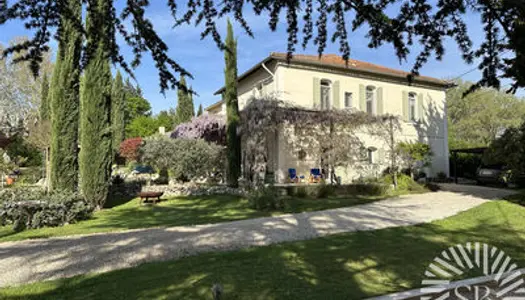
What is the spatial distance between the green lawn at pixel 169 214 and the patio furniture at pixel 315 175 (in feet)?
13.5

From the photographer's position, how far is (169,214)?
9250mm

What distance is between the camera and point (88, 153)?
429 inches

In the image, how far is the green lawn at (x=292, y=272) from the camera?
10.9 feet

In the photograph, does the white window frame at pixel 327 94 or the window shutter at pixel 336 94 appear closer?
the window shutter at pixel 336 94

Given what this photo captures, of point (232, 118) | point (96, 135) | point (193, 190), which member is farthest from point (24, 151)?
point (232, 118)

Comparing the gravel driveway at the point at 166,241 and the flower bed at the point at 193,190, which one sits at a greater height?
the flower bed at the point at 193,190

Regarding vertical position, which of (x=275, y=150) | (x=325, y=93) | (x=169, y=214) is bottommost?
(x=169, y=214)

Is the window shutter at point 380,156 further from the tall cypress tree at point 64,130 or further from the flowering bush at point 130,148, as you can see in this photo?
the flowering bush at point 130,148

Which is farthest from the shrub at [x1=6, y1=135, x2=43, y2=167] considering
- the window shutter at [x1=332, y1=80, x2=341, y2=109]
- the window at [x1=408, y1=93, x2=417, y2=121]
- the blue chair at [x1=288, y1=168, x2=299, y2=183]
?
the window at [x1=408, y1=93, x2=417, y2=121]

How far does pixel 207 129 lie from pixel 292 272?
15.5 metres

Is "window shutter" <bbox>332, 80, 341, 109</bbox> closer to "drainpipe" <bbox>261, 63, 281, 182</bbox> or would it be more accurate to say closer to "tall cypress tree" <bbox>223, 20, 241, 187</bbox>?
"drainpipe" <bbox>261, 63, 281, 182</bbox>

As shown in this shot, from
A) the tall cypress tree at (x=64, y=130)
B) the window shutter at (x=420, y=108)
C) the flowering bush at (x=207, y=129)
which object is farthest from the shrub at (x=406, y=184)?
the tall cypress tree at (x=64, y=130)

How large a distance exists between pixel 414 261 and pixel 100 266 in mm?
4492
